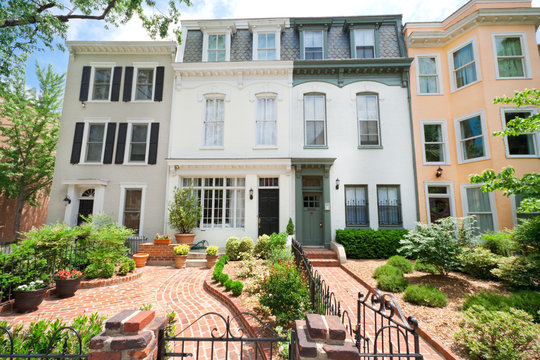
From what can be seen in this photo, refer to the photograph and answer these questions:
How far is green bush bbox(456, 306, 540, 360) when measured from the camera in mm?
3180

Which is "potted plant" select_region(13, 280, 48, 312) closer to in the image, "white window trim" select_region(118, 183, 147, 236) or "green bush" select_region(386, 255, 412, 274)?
"white window trim" select_region(118, 183, 147, 236)

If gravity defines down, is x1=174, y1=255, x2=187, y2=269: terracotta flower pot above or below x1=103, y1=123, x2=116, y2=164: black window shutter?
below

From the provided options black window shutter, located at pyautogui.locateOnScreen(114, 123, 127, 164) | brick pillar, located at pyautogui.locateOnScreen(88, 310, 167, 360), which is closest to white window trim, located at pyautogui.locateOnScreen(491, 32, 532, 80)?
brick pillar, located at pyautogui.locateOnScreen(88, 310, 167, 360)

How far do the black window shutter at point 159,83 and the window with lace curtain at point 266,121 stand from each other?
5.12 meters

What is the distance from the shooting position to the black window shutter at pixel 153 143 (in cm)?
1180

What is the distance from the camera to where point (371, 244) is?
9891 millimetres

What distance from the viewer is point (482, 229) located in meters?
9.95

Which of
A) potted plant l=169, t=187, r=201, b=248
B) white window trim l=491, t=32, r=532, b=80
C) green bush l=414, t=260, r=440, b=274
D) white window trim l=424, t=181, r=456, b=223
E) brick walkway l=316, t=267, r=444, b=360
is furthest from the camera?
white window trim l=424, t=181, r=456, b=223

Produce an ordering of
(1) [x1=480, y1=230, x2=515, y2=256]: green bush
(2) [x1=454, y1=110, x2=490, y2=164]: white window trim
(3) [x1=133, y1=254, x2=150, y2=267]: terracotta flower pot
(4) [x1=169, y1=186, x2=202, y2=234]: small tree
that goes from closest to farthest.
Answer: (1) [x1=480, y1=230, x2=515, y2=256]: green bush, (3) [x1=133, y1=254, x2=150, y2=267]: terracotta flower pot, (2) [x1=454, y1=110, x2=490, y2=164]: white window trim, (4) [x1=169, y1=186, x2=202, y2=234]: small tree

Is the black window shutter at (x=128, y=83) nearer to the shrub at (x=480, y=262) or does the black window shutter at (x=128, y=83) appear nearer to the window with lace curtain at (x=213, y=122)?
the window with lace curtain at (x=213, y=122)

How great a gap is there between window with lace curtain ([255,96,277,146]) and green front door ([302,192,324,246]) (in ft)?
10.7

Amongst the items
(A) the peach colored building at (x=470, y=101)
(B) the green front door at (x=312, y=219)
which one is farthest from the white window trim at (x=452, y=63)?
(B) the green front door at (x=312, y=219)

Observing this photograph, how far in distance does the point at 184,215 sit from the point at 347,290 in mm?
7385

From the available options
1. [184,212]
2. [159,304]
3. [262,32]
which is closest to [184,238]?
→ [184,212]
